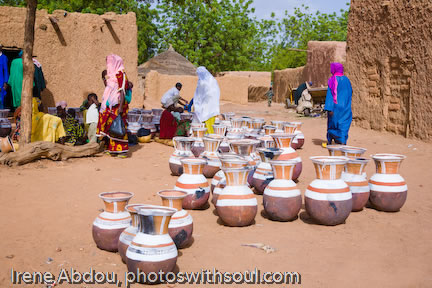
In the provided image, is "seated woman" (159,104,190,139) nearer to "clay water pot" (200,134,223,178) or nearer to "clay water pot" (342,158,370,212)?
"clay water pot" (200,134,223,178)

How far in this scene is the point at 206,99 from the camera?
7750 millimetres

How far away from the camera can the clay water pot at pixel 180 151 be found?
5.45 m

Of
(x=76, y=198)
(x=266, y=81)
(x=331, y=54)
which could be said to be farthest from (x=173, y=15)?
(x=76, y=198)

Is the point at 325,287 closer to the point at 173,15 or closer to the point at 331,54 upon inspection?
the point at 331,54

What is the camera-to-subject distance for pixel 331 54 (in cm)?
1723

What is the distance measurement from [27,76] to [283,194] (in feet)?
13.6

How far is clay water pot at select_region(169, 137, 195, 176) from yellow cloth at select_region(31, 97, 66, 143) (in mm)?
2138

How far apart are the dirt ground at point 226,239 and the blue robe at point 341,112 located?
2142 millimetres

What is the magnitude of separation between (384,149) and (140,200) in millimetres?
5200

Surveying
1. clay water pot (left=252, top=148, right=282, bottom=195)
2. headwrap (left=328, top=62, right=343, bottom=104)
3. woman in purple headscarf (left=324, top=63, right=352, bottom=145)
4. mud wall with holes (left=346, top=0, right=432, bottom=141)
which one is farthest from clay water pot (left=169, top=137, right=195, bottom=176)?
mud wall with holes (left=346, top=0, right=432, bottom=141)

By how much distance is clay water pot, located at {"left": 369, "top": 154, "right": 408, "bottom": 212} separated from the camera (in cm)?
421

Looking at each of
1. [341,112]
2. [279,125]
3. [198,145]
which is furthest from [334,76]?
[198,145]

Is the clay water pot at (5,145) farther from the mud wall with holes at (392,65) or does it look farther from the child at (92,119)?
the mud wall with holes at (392,65)

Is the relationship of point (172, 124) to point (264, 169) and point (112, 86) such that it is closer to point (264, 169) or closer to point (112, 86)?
point (112, 86)
